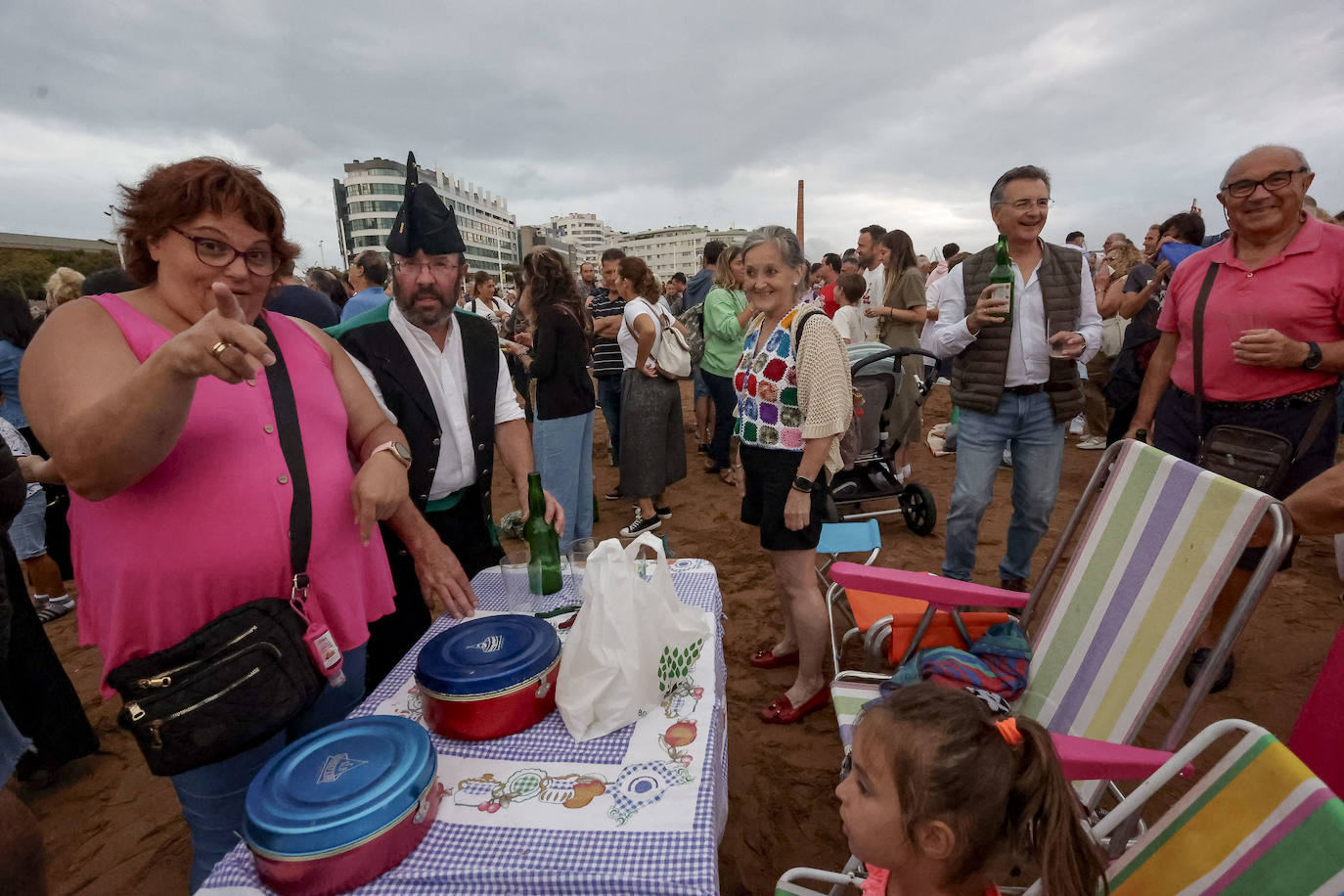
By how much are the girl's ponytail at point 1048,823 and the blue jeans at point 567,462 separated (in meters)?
3.05

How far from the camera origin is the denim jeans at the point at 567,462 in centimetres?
401

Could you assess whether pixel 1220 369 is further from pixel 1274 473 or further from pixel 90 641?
pixel 90 641

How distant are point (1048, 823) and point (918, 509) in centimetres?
382

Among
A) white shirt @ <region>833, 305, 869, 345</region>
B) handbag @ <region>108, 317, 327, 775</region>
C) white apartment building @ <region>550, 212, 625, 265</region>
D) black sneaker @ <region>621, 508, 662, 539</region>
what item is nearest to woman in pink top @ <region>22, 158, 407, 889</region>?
handbag @ <region>108, 317, 327, 775</region>

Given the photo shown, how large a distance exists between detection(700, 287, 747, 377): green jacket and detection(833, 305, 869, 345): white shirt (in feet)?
4.42

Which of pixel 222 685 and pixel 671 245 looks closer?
pixel 222 685

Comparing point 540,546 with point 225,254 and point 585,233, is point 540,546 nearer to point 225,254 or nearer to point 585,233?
point 225,254

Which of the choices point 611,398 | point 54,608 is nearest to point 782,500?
point 611,398

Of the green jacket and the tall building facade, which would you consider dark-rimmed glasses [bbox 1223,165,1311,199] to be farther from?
the tall building facade

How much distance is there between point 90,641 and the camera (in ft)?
4.31

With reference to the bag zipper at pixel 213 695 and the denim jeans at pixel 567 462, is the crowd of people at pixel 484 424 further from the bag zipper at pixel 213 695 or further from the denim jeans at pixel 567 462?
the bag zipper at pixel 213 695

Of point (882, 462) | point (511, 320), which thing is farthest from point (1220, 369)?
point (511, 320)

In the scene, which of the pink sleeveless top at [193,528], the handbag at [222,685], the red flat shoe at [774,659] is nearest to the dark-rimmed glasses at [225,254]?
→ the pink sleeveless top at [193,528]

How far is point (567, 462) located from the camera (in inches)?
160
